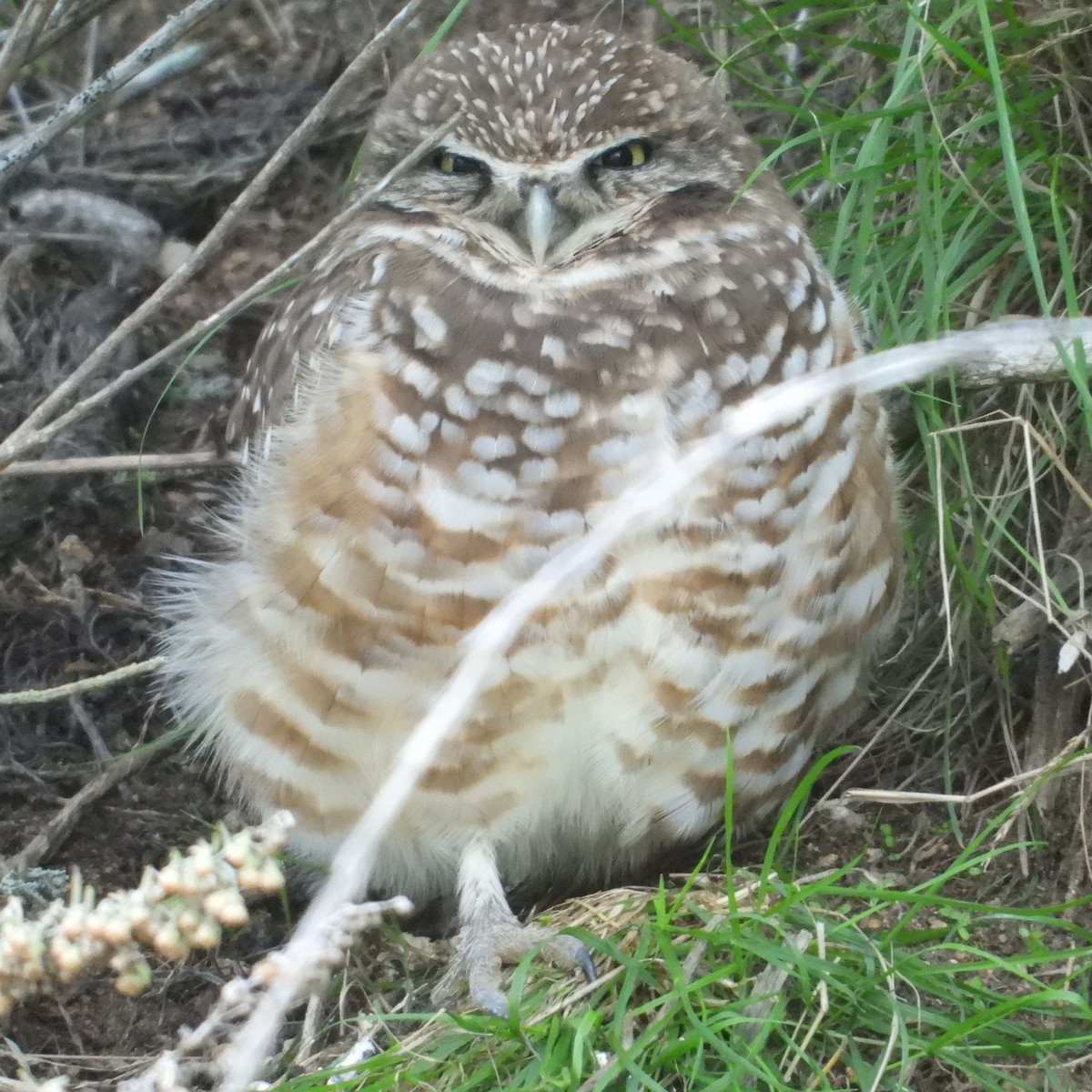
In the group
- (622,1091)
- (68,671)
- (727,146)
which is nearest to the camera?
(622,1091)

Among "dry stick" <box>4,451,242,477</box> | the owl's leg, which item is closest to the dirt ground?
"dry stick" <box>4,451,242,477</box>

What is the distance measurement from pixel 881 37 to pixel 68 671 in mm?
1926

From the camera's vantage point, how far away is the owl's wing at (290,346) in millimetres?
2281

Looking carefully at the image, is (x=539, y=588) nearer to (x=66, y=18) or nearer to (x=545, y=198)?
(x=545, y=198)

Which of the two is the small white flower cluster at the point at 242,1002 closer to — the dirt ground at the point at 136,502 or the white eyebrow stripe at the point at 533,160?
the dirt ground at the point at 136,502

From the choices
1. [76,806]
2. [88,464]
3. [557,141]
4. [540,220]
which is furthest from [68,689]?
[557,141]

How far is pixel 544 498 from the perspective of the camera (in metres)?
2.05

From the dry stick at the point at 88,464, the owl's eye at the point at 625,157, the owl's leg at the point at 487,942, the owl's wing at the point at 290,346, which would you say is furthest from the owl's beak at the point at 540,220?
the owl's leg at the point at 487,942

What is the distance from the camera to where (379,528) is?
2.07 metres

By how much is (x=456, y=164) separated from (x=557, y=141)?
0.19m

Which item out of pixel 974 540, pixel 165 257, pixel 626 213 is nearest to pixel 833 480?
pixel 974 540

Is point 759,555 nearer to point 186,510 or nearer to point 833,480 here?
point 833,480

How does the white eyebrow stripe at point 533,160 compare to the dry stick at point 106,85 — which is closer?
the dry stick at point 106,85

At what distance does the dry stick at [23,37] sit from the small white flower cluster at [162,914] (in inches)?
42.7
